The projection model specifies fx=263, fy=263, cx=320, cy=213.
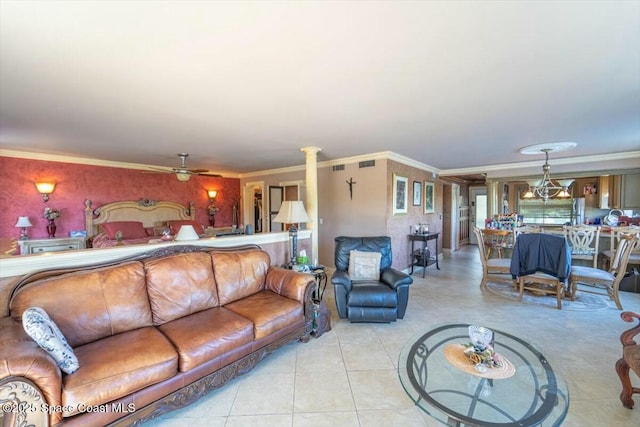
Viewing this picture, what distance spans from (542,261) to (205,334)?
174 inches

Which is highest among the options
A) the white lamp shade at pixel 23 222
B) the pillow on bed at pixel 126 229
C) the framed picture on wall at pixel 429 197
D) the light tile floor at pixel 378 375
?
the framed picture on wall at pixel 429 197

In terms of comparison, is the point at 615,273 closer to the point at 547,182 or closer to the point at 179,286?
the point at 547,182

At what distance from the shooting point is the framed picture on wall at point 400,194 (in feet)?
16.2

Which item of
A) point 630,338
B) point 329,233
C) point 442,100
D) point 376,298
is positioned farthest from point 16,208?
point 630,338

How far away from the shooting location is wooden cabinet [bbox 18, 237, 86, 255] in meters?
4.28

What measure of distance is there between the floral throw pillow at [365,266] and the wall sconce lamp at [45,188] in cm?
545

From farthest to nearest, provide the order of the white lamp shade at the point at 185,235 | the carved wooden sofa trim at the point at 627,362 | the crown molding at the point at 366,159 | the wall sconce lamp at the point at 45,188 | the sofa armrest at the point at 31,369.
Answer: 1. the crown molding at the point at 366,159
2. the wall sconce lamp at the point at 45,188
3. the white lamp shade at the point at 185,235
4. the carved wooden sofa trim at the point at 627,362
5. the sofa armrest at the point at 31,369

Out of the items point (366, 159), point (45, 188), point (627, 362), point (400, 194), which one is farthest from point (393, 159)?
point (45, 188)

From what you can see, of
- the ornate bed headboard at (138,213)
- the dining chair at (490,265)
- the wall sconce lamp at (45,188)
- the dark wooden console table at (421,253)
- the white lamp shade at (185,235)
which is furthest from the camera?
the dark wooden console table at (421,253)

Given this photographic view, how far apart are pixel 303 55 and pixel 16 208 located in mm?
5811

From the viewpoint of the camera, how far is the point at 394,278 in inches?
124

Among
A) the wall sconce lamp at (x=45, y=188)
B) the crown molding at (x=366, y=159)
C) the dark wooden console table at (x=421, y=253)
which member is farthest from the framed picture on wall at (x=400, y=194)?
the wall sconce lamp at (x=45, y=188)

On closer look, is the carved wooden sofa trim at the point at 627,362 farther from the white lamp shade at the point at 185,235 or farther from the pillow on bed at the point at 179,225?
the pillow on bed at the point at 179,225

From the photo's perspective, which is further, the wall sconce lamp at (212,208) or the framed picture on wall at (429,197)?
the wall sconce lamp at (212,208)
